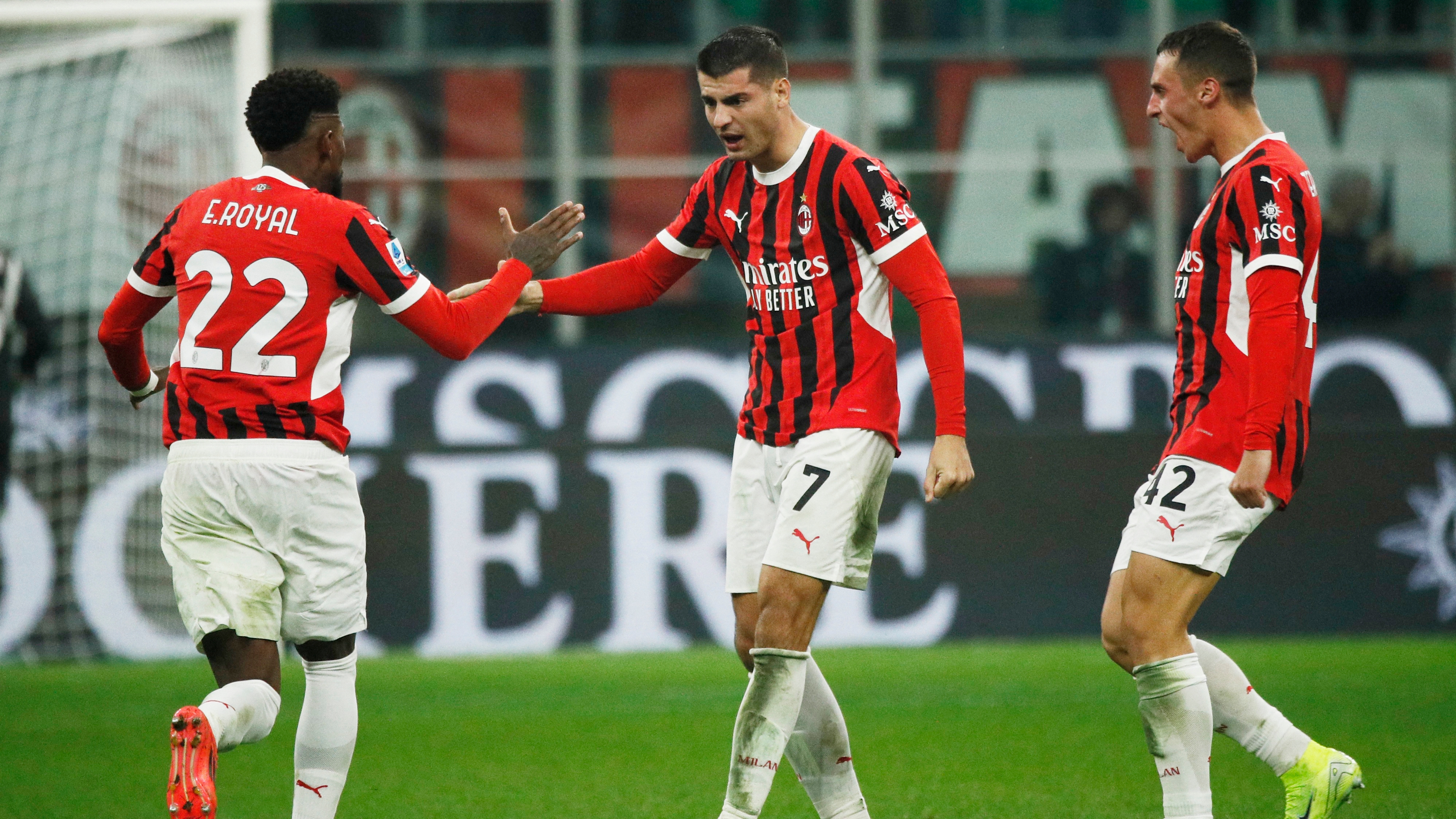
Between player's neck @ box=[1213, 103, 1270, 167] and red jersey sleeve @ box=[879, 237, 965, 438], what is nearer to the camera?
red jersey sleeve @ box=[879, 237, 965, 438]

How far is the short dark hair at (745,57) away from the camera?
4.36 metres

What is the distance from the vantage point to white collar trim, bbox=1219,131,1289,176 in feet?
14.3

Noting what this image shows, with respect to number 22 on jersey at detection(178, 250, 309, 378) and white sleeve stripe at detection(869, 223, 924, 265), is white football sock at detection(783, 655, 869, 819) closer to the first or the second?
white sleeve stripe at detection(869, 223, 924, 265)

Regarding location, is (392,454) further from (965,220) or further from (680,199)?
(965,220)

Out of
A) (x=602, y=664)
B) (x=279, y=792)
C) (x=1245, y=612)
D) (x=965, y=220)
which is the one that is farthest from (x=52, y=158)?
(x=1245, y=612)

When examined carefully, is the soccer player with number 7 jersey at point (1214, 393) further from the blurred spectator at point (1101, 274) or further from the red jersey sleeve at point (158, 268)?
the blurred spectator at point (1101, 274)

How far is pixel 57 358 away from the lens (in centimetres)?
977

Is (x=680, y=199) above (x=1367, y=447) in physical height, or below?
above

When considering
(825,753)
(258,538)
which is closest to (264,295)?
(258,538)

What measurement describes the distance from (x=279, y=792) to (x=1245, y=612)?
5.92m

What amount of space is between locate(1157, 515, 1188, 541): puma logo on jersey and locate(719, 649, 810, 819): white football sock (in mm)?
980

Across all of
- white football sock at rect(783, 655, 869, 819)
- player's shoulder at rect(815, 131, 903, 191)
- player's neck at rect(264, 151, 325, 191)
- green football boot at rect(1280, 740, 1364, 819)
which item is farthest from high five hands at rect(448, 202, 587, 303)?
green football boot at rect(1280, 740, 1364, 819)

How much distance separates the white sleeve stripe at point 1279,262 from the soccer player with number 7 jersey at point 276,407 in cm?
203

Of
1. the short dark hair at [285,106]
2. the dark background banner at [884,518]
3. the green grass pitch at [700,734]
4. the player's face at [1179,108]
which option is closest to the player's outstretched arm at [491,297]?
the short dark hair at [285,106]
